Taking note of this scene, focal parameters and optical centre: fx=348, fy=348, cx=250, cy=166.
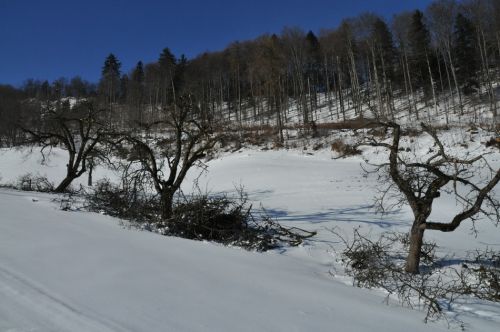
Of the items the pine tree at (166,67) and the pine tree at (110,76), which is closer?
the pine tree at (166,67)

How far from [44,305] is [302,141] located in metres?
28.9

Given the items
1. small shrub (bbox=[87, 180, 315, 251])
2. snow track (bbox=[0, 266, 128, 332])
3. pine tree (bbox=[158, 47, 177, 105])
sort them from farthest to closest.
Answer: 1. pine tree (bbox=[158, 47, 177, 105])
2. small shrub (bbox=[87, 180, 315, 251])
3. snow track (bbox=[0, 266, 128, 332])

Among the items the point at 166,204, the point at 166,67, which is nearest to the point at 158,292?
the point at 166,204

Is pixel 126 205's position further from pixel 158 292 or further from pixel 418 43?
pixel 418 43

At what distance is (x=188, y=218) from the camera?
9.16 meters

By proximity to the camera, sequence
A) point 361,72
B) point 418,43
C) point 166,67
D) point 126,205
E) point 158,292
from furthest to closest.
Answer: point 166,67
point 361,72
point 418,43
point 126,205
point 158,292

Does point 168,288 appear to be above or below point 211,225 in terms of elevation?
above

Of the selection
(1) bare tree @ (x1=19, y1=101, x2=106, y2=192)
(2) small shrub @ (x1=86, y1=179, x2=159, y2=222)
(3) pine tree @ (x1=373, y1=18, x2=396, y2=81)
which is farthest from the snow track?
(3) pine tree @ (x1=373, y1=18, x2=396, y2=81)

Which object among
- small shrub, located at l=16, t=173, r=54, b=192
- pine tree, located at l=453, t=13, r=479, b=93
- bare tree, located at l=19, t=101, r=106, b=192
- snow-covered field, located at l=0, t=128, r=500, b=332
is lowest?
snow-covered field, located at l=0, t=128, r=500, b=332

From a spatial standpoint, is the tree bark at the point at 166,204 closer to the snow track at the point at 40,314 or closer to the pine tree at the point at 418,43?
the snow track at the point at 40,314

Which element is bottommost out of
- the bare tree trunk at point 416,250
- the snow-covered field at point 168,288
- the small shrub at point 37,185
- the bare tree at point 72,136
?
the bare tree trunk at point 416,250

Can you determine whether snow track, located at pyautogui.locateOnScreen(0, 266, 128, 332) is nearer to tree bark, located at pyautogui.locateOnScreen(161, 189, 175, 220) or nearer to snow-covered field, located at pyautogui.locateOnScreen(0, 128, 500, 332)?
snow-covered field, located at pyautogui.locateOnScreen(0, 128, 500, 332)

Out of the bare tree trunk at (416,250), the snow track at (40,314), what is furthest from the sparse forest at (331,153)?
the snow track at (40,314)

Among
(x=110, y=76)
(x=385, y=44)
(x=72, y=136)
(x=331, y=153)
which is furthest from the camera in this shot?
(x=110, y=76)
